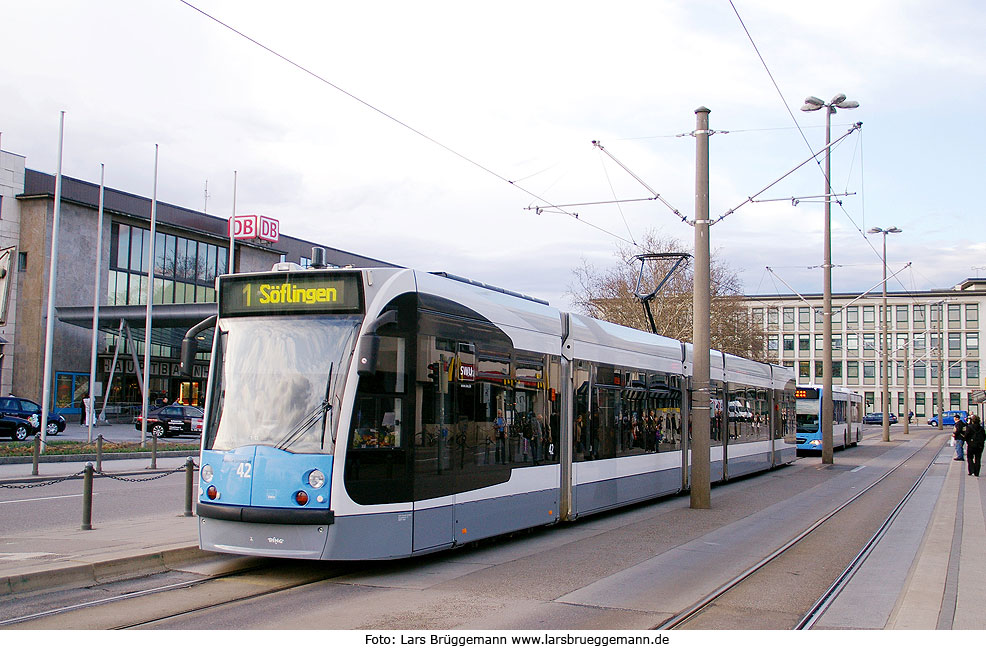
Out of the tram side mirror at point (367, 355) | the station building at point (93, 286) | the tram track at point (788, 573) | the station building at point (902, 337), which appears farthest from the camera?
the station building at point (902, 337)

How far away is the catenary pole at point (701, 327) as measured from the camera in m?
16.4

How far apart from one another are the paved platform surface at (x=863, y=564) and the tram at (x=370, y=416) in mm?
1073

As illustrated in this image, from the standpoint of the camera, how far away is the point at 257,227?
4959cm

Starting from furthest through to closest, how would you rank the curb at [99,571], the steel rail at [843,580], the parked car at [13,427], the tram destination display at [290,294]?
the parked car at [13,427]
the tram destination display at [290,294]
the curb at [99,571]
the steel rail at [843,580]

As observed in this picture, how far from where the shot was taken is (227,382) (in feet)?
29.8

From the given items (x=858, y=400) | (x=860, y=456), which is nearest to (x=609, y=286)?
(x=860, y=456)

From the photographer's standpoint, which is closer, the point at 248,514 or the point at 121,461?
the point at 248,514

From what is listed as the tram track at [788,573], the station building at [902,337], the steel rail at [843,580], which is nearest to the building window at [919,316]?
the station building at [902,337]

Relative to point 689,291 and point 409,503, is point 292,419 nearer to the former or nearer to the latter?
point 409,503

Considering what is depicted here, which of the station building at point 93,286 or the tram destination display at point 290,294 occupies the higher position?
the station building at point 93,286

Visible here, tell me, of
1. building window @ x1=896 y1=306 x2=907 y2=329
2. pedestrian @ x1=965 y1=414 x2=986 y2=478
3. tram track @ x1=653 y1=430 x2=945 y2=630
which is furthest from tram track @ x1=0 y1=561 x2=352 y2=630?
building window @ x1=896 y1=306 x2=907 y2=329

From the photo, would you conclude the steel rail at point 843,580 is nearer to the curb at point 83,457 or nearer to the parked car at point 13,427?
the curb at point 83,457

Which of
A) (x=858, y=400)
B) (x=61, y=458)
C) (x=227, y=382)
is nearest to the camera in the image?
(x=227, y=382)

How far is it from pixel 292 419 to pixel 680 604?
4.04m
